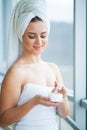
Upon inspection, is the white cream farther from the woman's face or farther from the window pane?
the window pane

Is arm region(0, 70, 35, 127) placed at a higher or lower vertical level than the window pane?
lower

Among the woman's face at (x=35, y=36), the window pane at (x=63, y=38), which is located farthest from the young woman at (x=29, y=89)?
the window pane at (x=63, y=38)

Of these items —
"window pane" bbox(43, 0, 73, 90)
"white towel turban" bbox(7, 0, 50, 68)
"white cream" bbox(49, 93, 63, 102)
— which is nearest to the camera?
"white cream" bbox(49, 93, 63, 102)

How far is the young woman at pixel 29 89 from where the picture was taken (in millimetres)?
1123

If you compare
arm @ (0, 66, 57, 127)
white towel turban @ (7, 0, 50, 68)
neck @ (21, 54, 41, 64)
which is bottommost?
arm @ (0, 66, 57, 127)

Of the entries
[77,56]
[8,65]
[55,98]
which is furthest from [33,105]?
[77,56]

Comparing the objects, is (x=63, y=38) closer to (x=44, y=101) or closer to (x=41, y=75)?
(x=41, y=75)

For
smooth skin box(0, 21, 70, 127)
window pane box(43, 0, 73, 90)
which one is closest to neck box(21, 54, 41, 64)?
smooth skin box(0, 21, 70, 127)

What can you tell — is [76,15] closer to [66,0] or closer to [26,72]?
[66,0]

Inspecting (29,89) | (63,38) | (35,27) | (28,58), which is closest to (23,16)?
(35,27)

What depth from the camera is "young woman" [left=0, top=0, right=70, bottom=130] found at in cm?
112

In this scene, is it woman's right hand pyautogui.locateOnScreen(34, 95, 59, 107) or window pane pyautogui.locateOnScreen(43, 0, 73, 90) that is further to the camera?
window pane pyautogui.locateOnScreen(43, 0, 73, 90)

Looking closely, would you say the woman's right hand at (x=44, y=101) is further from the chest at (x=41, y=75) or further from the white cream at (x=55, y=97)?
the chest at (x=41, y=75)

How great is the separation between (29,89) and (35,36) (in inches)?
8.9
